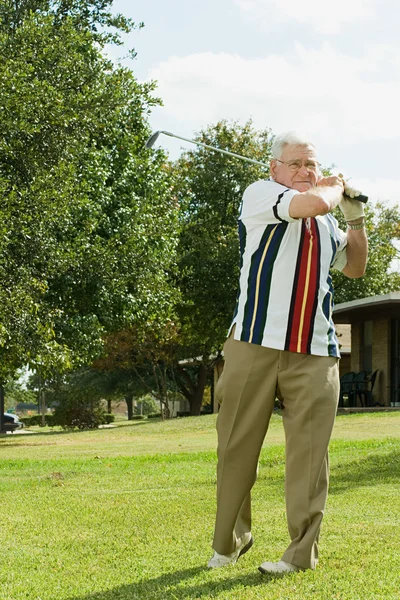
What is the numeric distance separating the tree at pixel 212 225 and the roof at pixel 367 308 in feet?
14.8

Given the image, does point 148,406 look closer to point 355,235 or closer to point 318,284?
point 355,235

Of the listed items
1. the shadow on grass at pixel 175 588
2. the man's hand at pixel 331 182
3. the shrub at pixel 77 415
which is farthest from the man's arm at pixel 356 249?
the shrub at pixel 77 415

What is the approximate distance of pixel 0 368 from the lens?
19109 mm

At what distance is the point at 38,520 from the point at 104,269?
13817 mm

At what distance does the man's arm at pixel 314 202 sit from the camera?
4.25 metres

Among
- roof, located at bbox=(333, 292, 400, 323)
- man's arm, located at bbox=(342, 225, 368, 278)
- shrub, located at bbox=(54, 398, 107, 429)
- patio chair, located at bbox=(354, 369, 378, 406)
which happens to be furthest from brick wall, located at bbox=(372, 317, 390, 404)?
man's arm, located at bbox=(342, 225, 368, 278)

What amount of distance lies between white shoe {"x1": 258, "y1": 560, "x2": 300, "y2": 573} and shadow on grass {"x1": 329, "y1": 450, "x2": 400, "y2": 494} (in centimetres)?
372

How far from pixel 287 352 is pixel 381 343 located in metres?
25.3

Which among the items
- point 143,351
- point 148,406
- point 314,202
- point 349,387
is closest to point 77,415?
point 143,351

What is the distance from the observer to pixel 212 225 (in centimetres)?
3419

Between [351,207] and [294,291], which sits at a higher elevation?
[351,207]

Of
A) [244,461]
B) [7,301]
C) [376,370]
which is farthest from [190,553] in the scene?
[376,370]

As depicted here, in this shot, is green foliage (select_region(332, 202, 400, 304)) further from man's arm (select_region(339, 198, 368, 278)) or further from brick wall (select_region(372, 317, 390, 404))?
man's arm (select_region(339, 198, 368, 278))

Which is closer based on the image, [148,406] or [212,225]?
[212,225]
